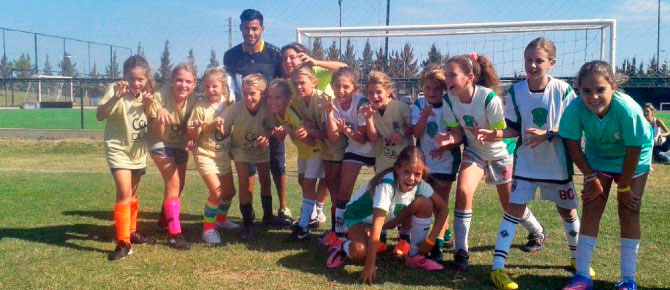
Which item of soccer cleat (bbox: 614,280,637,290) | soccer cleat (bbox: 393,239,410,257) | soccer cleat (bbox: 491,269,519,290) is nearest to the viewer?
soccer cleat (bbox: 614,280,637,290)

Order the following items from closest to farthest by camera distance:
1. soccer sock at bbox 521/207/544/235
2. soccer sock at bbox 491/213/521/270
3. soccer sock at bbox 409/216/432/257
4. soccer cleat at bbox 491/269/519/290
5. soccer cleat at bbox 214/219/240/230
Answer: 1. soccer cleat at bbox 491/269/519/290
2. soccer sock at bbox 491/213/521/270
3. soccer sock at bbox 409/216/432/257
4. soccer sock at bbox 521/207/544/235
5. soccer cleat at bbox 214/219/240/230

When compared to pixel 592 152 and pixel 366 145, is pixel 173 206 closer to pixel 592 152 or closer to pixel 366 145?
pixel 366 145

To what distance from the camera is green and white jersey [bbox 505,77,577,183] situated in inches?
166

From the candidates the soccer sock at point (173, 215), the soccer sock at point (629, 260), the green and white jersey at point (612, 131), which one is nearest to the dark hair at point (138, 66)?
the soccer sock at point (173, 215)

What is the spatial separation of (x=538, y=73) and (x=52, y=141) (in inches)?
629

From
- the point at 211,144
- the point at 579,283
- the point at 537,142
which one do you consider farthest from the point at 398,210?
the point at 211,144

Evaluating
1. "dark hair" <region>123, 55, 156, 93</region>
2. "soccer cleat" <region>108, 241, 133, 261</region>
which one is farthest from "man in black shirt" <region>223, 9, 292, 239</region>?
"soccer cleat" <region>108, 241, 133, 261</region>

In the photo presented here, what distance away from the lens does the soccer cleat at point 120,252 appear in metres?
4.82

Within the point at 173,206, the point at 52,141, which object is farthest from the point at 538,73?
the point at 52,141

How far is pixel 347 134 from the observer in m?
5.06

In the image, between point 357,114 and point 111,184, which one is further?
point 111,184

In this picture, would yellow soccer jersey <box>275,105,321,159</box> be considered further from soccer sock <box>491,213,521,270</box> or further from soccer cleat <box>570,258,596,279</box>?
soccer cleat <box>570,258,596,279</box>

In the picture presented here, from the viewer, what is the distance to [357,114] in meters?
5.12

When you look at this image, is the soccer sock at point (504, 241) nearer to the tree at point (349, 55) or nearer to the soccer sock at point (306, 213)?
the soccer sock at point (306, 213)
